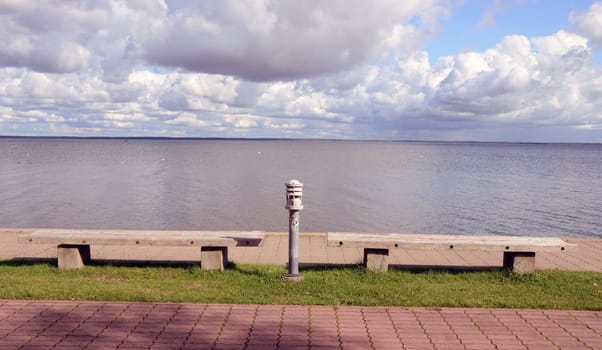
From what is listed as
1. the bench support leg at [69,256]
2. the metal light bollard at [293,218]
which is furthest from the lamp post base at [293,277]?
the bench support leg at [69,256]

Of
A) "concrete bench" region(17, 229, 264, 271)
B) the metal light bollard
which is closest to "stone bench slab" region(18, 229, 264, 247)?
"concrete bench" region(17, 229, 264, 271)

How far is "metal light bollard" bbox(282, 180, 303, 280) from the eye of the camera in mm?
6490

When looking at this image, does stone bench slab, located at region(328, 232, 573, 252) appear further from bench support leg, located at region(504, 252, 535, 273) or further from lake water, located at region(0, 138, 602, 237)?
lake water, located at region(0, 138, 602, 237)

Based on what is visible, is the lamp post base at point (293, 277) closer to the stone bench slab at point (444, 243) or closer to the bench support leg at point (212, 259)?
the stone bench slab at point (444, 243)

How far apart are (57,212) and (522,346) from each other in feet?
83.0

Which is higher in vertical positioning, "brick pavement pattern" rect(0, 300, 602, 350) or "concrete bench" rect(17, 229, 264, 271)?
"concrete bench" rect(17, 229, 264, 271)

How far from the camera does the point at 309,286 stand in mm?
6445

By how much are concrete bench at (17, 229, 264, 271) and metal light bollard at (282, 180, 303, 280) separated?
646mm

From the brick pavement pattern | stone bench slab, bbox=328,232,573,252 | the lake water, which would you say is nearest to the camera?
the brick pavement pattern

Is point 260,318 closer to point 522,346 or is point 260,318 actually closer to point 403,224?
point 522,346

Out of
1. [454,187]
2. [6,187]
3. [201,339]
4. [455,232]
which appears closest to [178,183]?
[6,187]

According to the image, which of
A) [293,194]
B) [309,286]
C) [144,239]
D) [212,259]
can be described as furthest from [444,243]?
[144,239]

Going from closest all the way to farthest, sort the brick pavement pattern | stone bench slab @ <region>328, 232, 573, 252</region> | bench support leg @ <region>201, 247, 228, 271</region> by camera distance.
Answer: the brick pavement pattern, stone bench slab @ <region>328, 232, 573, 252</region>, bench support leg @ <region>201, 247, 228, 271</region>

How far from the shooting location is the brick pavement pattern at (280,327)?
184 inches
